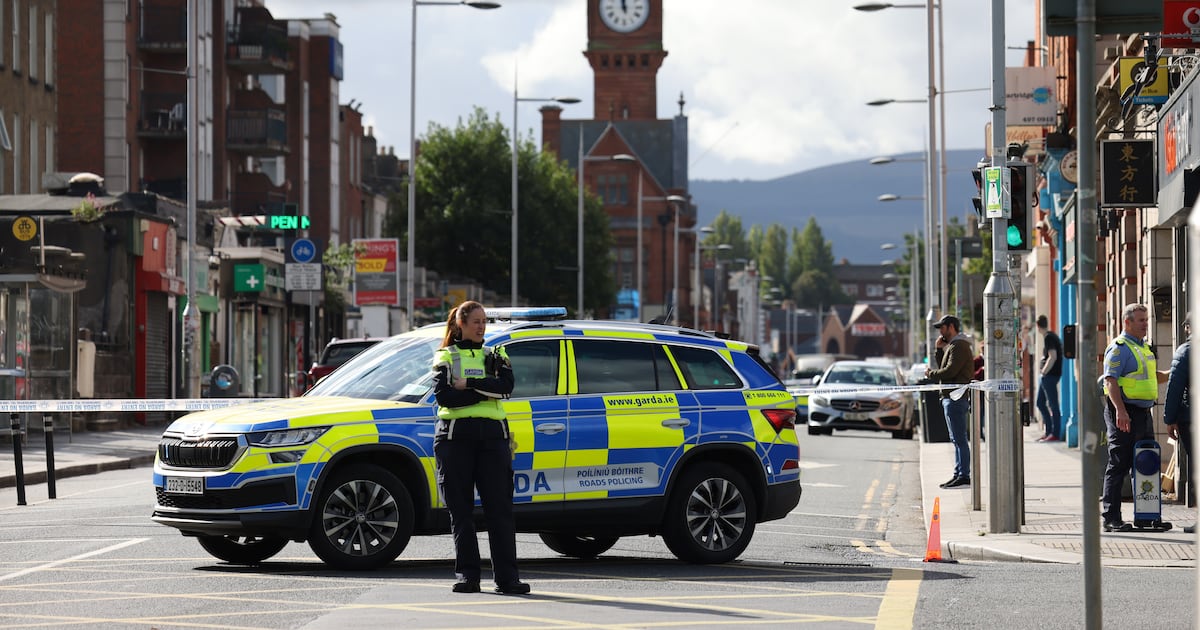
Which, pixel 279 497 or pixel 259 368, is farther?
pixel 259 368

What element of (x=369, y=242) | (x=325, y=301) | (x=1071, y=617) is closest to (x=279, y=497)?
(x=1071, y=617)

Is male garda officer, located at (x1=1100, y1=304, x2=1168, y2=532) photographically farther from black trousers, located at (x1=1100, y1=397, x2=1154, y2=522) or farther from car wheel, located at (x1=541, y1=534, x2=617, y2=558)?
car wheel, located at (x1=541, y1=534, x2=617, y2=558)

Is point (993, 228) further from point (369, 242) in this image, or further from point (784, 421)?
point (369, 242)

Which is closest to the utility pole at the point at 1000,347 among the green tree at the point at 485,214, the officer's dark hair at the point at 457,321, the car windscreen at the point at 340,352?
the officer's dark hair at the point at 457,321

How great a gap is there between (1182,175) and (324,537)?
9.12 metres

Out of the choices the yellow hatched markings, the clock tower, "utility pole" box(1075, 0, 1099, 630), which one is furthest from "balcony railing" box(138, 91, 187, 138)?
the clock tower

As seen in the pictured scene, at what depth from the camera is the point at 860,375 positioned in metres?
42.6

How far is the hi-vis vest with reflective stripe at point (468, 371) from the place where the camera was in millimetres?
11328

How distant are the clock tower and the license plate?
116 m

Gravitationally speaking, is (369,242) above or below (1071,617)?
above

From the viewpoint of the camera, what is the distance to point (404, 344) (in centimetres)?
1356

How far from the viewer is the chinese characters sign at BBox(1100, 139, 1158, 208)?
19406mm

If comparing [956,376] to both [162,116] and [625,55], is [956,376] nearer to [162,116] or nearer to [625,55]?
[162,116]

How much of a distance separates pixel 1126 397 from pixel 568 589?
6.01 metres
